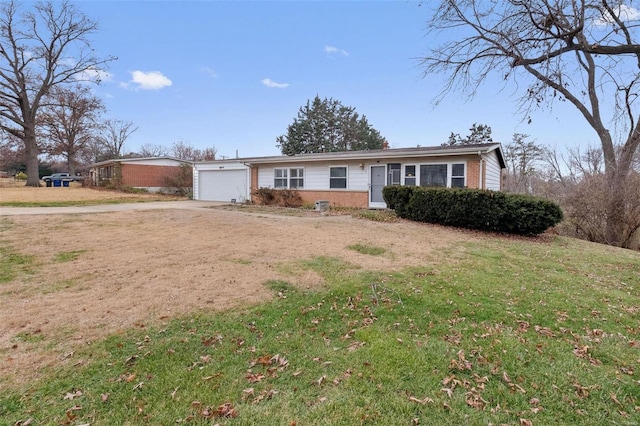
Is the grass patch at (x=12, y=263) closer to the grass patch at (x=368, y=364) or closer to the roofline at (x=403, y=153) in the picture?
the grass patch at (x=368, y=364)

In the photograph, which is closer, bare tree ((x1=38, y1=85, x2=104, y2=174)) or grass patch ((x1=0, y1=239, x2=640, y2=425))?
grass patch ((x1=0, y1=239, x2=640, y2=425))

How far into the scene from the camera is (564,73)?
26.7 feet

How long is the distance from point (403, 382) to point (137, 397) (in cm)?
205

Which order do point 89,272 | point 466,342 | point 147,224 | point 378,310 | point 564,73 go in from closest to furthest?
point 466,342
point 378,310
point 89,272
point 564,73
point 147,224

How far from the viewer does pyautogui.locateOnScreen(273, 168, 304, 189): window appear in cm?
1691

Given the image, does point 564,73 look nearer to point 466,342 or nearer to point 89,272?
point 466,342

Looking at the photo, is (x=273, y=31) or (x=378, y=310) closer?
(x=378, y=310)

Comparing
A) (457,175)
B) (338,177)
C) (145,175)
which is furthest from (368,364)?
(145,175)

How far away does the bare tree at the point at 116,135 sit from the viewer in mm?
41875

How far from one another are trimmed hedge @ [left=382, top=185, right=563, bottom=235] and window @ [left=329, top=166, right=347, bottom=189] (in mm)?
4626

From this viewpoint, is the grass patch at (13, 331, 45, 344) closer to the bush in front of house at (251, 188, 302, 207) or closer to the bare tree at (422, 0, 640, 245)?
the bare tree at (422, 0, 640, 245)

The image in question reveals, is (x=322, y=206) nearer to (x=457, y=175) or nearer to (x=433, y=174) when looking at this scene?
(x=433, y=174)

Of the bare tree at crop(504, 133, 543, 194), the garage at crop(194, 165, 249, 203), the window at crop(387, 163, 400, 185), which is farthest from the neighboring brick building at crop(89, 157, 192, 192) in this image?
the bare tree at crop(504, 133, 543, 194)

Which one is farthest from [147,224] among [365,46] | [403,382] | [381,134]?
[381,134]
